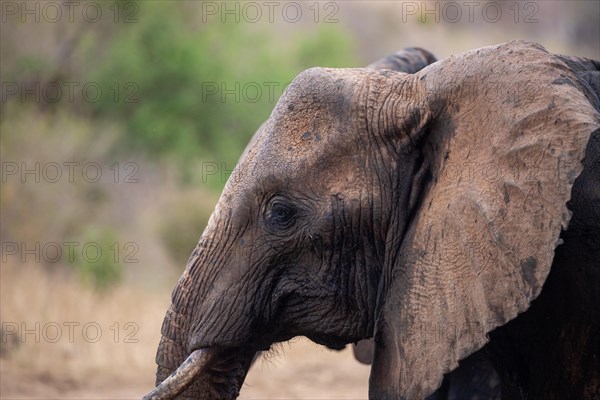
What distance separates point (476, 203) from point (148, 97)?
42.1 ft

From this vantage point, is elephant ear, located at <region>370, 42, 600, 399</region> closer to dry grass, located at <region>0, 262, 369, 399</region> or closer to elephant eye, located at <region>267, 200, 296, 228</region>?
elephant eye, located at <region>267, 200, 296, 228</region>

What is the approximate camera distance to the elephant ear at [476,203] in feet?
9.51

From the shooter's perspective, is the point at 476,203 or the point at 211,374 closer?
the point at 476,203

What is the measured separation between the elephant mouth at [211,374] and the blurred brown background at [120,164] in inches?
141

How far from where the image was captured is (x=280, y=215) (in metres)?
3.33

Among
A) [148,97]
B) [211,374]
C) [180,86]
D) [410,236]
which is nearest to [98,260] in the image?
[148,97]

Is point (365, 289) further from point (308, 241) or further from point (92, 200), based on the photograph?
point (92, 200)

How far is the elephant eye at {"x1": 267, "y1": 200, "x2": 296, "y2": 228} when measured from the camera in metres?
3.32

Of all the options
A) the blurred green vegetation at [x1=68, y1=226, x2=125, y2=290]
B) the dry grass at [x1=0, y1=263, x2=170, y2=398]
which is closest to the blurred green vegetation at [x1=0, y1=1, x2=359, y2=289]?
the blurred green vegetation at [x1=68, y1=226, x2=125, y2=290]

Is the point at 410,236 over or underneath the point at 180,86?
over

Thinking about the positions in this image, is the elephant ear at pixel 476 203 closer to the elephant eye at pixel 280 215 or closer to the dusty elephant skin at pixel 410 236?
Answer: the dusty elephant skin at pixel 410 236

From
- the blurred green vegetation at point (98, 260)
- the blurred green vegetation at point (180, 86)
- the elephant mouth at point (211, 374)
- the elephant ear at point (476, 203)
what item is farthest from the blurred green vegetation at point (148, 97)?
the elephant ear at point (476, 203)

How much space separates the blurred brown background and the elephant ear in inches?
160

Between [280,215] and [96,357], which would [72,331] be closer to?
[96,357]
